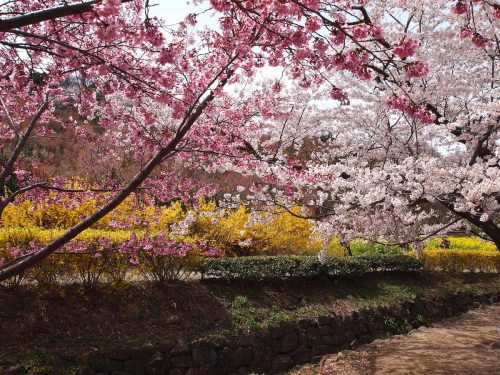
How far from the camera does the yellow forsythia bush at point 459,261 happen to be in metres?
13.4

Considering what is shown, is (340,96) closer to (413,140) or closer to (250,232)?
(413,140)

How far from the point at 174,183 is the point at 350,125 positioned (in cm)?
438

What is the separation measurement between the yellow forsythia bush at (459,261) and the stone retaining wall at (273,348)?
368cm

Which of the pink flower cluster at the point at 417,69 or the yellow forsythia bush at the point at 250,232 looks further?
the yellow forsythia bush at the point at 250,232

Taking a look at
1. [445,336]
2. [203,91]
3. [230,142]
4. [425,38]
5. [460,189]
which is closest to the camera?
[203,91]

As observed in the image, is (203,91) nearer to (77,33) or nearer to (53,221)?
(77,33)

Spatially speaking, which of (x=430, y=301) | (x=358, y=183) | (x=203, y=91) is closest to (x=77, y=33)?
(x=203, y=91)

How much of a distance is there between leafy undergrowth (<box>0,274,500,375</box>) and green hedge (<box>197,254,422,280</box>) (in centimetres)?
19

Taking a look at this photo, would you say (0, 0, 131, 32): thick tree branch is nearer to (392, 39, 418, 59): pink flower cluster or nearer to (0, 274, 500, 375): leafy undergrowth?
(392, 39, 418, 59): pink flower cluster

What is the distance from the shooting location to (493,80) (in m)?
6.70

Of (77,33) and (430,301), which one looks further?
(430,301)

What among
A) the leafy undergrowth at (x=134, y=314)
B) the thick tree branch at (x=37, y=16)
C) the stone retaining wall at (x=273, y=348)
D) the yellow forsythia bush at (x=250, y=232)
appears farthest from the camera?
the yellow forsythia bush at (x=250, y=232)

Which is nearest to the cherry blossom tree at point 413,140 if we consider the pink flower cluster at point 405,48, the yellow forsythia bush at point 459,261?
the pink flower cluster at point 405,48

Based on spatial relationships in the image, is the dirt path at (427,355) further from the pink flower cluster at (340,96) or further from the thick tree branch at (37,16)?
the thick tree branch at (37,16)
